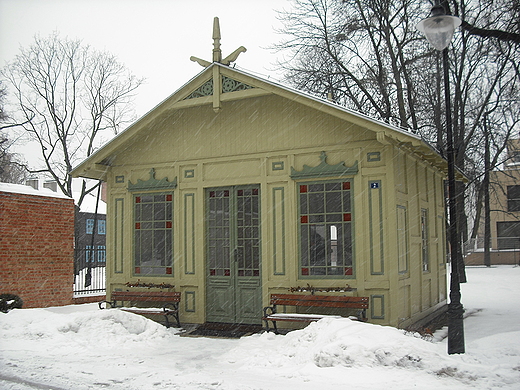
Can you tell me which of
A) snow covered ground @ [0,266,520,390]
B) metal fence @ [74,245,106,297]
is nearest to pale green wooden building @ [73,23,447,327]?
snow covered ground @ [0,266,520,390]

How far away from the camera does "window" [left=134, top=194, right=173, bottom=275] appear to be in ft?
39.1

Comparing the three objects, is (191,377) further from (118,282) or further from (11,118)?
(11,118)

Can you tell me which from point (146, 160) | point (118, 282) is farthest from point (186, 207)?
point (118, 282)

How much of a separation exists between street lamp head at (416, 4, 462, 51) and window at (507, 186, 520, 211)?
1444 inches

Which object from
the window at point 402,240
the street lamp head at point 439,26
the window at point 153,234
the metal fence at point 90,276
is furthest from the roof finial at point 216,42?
the metal fence at point 90,276

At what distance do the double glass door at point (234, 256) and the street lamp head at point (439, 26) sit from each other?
471 centimetres

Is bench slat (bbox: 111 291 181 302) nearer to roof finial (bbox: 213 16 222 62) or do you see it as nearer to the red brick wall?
the red brick wall

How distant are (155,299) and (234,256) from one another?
1.99m

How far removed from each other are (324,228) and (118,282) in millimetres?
5186

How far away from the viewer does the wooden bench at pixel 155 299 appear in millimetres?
11128

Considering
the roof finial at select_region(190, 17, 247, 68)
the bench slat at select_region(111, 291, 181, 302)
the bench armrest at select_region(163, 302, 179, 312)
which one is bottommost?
the bench armrest at select_region(163, 302, 179, 312)

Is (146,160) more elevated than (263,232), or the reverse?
(146,160)

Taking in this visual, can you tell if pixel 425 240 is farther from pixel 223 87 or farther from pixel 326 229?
pixel 223 87

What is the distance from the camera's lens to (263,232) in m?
10.8
